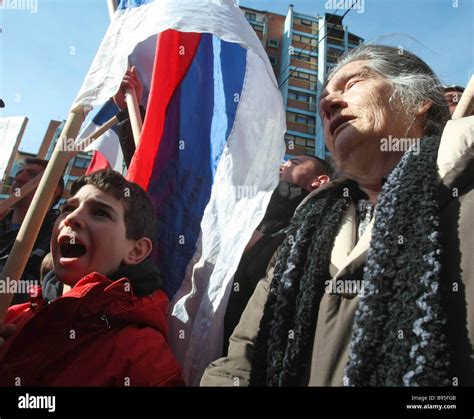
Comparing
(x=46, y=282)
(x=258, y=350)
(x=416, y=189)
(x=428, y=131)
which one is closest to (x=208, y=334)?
(x=258, y=350)

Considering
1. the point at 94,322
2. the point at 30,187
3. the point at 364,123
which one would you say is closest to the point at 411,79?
the point at 364,123

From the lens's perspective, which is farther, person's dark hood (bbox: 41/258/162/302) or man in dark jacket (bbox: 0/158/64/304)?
man in dark jacket (bbox: 0/158/64/304)

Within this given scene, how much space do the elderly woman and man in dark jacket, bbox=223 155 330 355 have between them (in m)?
0.27

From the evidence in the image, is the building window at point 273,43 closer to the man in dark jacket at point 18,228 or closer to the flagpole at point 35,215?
the man in dark jacket at point 18,228

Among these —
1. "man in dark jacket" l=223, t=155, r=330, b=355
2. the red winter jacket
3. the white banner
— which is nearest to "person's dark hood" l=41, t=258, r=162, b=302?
the red winter jacket

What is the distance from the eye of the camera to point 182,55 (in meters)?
2.24

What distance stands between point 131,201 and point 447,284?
3.85ft

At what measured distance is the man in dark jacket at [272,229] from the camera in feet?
5.34

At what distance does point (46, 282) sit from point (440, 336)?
142cm

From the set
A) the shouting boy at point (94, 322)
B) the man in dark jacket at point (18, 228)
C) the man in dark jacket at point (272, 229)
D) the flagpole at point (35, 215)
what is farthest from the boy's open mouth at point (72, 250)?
the man in dark jacket at point (272, 229)

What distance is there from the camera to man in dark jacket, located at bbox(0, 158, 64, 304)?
2.25 m

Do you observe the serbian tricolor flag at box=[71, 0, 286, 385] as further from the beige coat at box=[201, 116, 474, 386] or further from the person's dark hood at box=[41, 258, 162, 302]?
the beige coat at box=[201, 116, 474, 386]

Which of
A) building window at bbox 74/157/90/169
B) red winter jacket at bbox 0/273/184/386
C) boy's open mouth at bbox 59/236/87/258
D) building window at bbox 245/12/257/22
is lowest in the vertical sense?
red winter jacket at bbox 0/273/184/386

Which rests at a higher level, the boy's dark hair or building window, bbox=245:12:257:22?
building window, bbox=245:12:257:22
